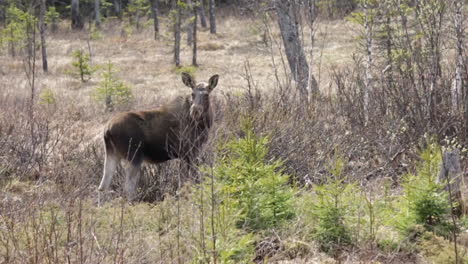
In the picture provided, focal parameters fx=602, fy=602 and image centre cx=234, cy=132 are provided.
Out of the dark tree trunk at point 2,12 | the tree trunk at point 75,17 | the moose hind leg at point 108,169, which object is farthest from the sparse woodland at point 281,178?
the dark tree trunk at point 2,12

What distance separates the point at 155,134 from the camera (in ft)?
27.8

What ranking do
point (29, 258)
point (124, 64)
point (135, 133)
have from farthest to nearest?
point (124, 64), point (135, 133), point (29, 258)

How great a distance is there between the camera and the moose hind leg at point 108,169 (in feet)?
26.9

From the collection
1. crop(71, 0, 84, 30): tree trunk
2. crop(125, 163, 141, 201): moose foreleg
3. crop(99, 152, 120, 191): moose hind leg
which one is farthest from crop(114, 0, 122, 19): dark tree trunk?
crop(125, 163, 141, 201): moose foreleg

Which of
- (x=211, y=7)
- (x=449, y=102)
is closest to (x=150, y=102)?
(x=449, y=102)

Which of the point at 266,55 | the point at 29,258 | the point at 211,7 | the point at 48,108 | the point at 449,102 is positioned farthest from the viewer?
the point at 211,7

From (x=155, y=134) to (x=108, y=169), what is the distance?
2.65 ft

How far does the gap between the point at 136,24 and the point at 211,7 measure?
5.03 metres

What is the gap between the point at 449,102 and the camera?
360 inches

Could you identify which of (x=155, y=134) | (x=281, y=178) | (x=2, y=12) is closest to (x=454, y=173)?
(x=281, y=178)

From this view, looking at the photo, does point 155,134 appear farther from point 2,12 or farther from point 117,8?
point 117,8

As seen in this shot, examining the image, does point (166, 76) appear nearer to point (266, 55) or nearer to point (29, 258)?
point (266, 55)

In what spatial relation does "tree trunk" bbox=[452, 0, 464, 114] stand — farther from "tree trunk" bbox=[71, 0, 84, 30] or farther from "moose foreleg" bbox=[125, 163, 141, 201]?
"tree trunk" bbox=[71, 0, 84, 30]

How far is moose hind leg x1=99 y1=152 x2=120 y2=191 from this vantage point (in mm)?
8211
